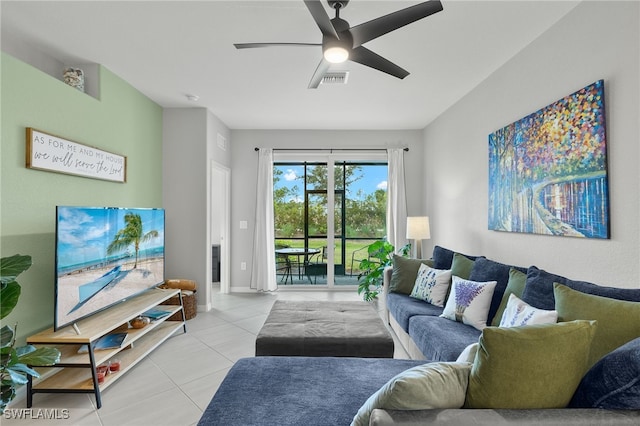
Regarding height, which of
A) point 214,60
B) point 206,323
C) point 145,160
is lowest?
point 206,323

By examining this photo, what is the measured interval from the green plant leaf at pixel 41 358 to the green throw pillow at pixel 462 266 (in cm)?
295

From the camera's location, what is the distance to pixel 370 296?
4.37m

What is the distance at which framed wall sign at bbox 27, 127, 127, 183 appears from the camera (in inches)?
92.5

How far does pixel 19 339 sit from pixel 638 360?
3358mm

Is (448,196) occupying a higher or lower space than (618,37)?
lower

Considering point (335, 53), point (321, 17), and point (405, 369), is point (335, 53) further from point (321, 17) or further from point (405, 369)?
point (405, 369)

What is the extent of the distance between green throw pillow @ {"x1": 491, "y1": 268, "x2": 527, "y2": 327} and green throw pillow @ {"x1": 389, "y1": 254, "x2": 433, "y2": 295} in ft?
3.78

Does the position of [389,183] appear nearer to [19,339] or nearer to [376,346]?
[376,346]

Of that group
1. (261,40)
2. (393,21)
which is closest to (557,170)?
(393,21)

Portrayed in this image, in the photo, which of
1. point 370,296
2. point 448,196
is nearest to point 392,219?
point 448,196

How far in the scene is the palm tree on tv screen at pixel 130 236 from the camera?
9.30 ft

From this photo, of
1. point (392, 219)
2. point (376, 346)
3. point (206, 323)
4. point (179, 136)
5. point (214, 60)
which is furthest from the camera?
point (392, 219)

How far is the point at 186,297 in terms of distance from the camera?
3871 millimetres

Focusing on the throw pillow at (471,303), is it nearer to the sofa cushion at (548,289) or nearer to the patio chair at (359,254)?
the sofa cushion at (548,289)
